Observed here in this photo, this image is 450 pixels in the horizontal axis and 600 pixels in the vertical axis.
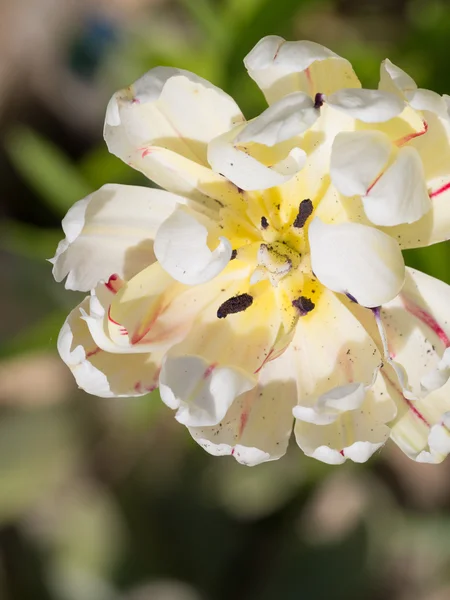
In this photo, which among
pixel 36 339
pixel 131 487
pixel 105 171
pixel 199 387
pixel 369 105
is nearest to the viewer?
pixel 369 105

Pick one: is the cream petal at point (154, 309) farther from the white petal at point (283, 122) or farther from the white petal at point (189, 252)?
the white petal at point (283, 122)

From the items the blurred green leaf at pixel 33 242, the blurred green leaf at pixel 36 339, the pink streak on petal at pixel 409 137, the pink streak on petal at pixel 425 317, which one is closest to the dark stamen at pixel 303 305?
the pink streak on petal at pixel 425 317

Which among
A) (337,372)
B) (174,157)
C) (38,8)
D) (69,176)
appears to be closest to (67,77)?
(38,8)

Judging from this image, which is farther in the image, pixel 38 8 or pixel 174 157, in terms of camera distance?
pixel 38 8

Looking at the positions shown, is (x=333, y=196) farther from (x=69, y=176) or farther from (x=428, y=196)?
(x=69, y=176)

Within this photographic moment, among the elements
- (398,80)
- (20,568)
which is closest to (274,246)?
(398,80)

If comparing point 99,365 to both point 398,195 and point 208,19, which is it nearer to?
point 398,195
